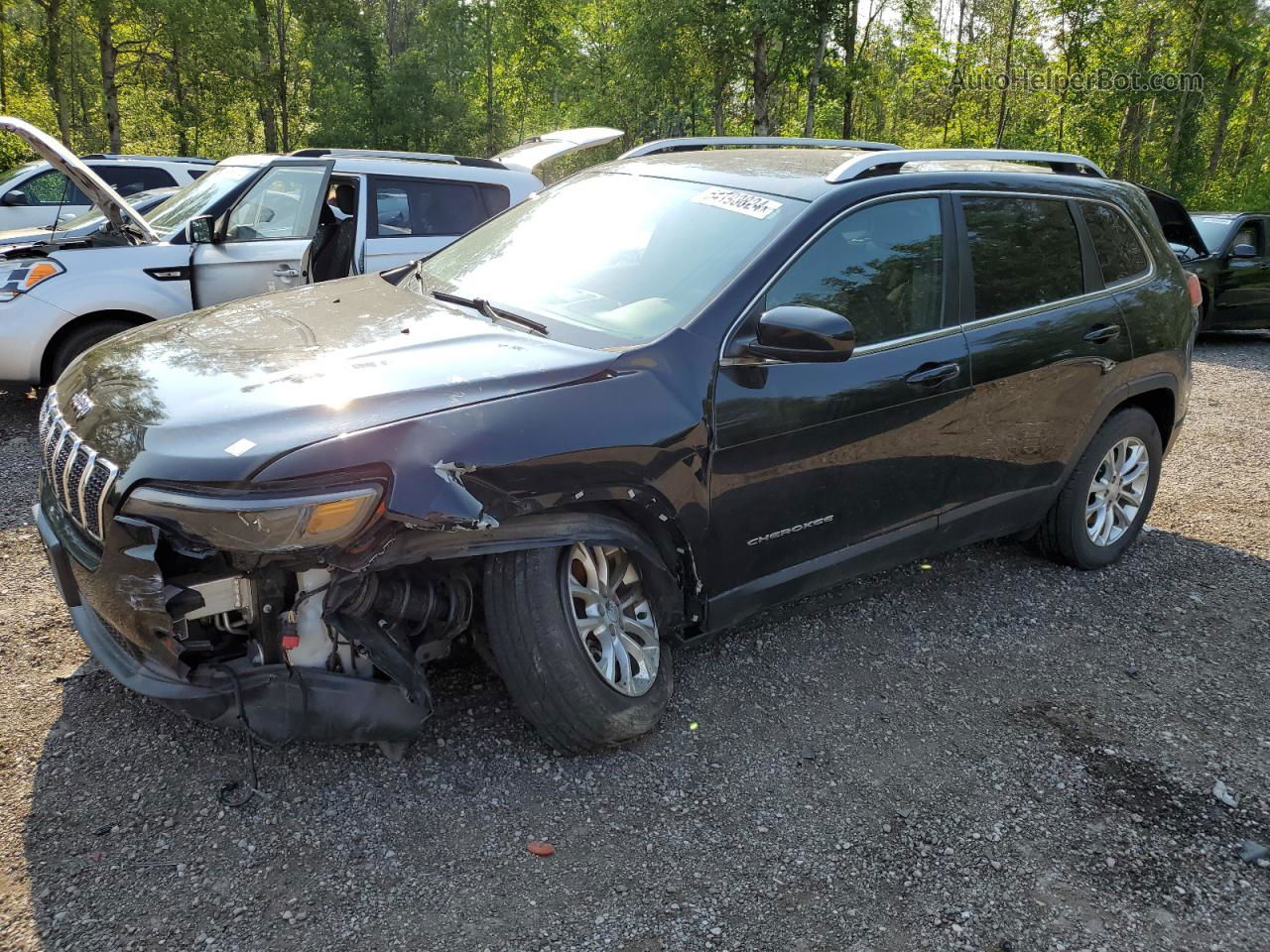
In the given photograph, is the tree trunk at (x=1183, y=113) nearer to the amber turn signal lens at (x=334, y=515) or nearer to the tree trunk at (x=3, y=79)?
the amber turn signal lens at (x=334, y=515)

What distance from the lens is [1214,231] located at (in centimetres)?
1138

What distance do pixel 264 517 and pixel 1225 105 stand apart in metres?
30.0

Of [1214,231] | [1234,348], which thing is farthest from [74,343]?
[1234,348]

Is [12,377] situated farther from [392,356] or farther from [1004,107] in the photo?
[1004,107]

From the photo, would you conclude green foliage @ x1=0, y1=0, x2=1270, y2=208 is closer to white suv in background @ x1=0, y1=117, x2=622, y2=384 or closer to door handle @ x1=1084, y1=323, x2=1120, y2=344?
white suv in background @ x1=0, y1=117, x2=622, y2=384

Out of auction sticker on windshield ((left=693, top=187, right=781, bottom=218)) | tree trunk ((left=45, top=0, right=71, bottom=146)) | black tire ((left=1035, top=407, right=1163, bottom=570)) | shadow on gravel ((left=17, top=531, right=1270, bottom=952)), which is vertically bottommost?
shadow on gravel ((left=17, top=531, right=1270, bottom=952))

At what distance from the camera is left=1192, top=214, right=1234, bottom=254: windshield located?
11148 mm

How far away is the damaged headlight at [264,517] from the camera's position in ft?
7.36

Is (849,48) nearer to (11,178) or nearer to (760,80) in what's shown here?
(760,80)

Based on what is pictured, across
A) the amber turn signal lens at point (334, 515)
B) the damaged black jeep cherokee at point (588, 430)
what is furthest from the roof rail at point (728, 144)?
the amber turn signal lens at point (334, 515)

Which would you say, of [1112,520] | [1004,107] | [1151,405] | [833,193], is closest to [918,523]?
[833,193]

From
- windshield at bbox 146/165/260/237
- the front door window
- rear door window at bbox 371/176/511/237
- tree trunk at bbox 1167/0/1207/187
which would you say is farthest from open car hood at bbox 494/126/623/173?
tree trunk at bbox 1167/0/1207/187

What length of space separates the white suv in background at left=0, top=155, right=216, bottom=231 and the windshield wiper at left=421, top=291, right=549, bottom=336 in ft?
31.5

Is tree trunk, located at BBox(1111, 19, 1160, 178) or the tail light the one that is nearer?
the tail light
